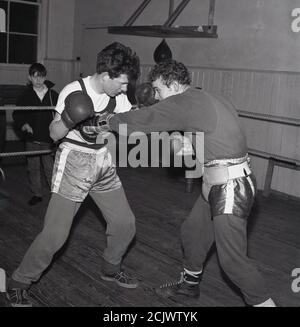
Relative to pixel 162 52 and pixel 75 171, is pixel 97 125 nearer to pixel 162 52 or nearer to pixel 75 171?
Answer: pixel 75 171

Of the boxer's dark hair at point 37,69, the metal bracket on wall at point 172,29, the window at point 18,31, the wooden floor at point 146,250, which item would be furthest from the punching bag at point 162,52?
the window at point 18,31

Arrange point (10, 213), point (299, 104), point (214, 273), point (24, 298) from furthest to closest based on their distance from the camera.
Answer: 1. point (299, 104)
2. point (10, 213)
3. point (214, 273)
4. point (24, 298)

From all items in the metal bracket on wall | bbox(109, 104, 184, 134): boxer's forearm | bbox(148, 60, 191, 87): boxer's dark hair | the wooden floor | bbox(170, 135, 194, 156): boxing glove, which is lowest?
the wooden floor

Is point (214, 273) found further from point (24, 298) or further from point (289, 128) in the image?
point (289, 128)

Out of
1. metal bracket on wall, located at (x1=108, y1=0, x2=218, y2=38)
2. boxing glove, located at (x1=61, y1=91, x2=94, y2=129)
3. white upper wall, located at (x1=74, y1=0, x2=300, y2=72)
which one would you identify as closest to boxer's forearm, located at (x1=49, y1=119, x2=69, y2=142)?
boxing glove, located at (x1=61, y1=91, x2=94, y2=129)

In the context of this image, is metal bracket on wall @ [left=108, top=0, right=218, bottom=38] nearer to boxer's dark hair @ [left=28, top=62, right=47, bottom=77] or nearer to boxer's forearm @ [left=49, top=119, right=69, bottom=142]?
boxer's dark hair @ [left=28, top=62, right=47, bottom=77]

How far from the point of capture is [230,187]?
2.02 metres

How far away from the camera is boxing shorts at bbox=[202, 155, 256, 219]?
2000 millimetres

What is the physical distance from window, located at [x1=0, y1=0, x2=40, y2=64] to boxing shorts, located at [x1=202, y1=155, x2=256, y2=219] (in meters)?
5.58

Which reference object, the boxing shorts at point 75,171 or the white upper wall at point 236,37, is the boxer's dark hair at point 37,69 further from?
the white upper wall at point 236,37

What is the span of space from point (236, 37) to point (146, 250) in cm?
297

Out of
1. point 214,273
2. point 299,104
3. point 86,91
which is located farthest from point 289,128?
point 86,91

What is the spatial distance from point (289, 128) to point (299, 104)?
26 centimetres
